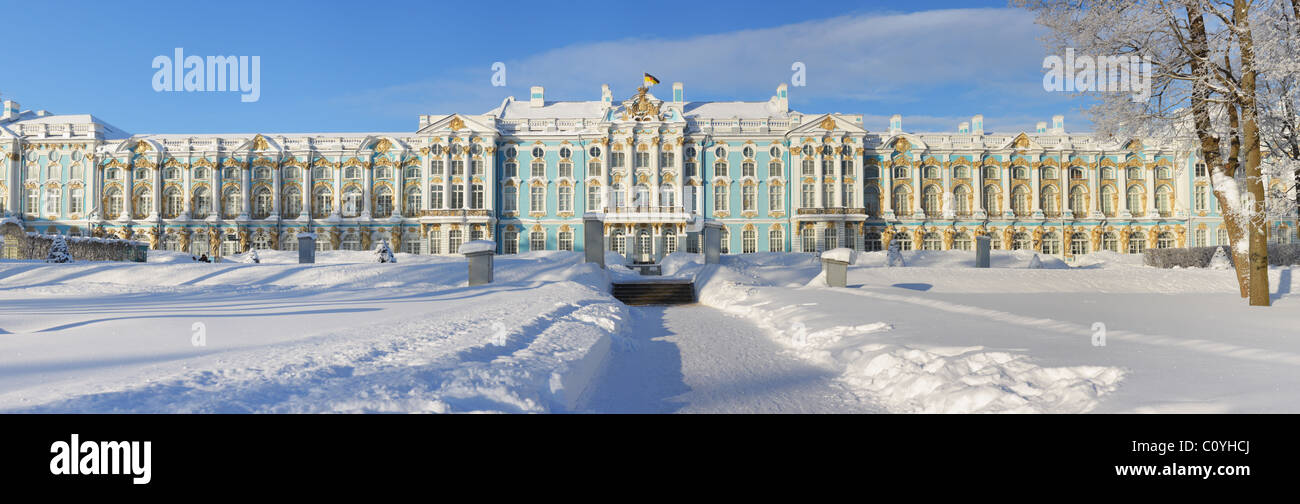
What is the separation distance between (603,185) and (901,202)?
70.1 feet

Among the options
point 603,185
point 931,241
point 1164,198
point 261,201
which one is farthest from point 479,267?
point 1164,198

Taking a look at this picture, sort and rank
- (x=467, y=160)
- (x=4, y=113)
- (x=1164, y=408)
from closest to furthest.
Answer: (x=1164, y=408)
(x=467, y=160)
(x=4, y=113)

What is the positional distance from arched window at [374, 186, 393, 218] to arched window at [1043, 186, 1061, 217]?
4705cm

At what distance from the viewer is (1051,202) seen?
46.5 metres

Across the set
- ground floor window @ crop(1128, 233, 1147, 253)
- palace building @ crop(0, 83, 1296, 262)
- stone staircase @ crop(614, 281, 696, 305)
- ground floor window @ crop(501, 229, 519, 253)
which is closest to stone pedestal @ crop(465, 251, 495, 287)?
stone staircase @ crop(614, 281, 696, 305)

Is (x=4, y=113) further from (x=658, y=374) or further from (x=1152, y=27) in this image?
(x=1152, y=27)

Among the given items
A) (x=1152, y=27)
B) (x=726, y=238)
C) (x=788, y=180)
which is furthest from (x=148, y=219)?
(x=1152, y=27)

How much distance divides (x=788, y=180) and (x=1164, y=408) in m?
41.9

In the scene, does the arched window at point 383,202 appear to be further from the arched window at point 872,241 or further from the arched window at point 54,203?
the arched window at point 872,241

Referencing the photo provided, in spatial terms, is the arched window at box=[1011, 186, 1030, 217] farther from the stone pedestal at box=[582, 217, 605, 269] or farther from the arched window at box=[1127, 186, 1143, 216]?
the stone pedestal at box=[582, 217, 605, 269]

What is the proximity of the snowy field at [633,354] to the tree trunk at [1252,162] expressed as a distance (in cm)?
100

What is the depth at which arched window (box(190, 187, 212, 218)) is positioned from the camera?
151 feet

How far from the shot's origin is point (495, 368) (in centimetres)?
588

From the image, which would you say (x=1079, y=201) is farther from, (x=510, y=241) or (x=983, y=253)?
(x=510, y=241)
